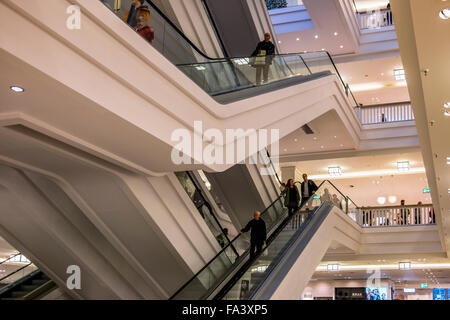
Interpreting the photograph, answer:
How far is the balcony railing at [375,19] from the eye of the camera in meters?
21.6

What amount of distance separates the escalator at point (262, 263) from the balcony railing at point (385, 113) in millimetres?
7065

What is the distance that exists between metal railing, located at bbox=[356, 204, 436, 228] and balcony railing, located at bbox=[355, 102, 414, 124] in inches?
131

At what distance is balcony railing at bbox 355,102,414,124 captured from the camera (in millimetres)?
19312

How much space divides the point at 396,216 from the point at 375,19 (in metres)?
8.54

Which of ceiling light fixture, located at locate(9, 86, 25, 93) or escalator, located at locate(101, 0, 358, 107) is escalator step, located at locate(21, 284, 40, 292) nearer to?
escalator, located at locate(101, 0, 358, 107)

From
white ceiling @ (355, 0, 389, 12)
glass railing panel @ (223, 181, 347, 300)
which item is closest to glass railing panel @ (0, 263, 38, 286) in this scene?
glass railing panel @ (223, 181, 347, 300)

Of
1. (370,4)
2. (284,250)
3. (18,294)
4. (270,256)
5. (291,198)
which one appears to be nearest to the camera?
(270,256)

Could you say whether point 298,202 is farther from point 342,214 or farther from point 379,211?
point 379,211

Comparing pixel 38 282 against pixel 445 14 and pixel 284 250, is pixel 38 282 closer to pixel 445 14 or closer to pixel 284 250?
pixel 284 250

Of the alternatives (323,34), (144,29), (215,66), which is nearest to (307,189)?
(215,66)

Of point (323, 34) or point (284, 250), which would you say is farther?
point (323, 34)

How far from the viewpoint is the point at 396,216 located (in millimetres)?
18266

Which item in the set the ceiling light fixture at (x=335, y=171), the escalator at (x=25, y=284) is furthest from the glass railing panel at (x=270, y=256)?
the ceiling light fixture at (x=335, y=171)

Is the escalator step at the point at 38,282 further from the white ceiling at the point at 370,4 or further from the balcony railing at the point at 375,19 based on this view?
the white ceiling at the point at 370,4
